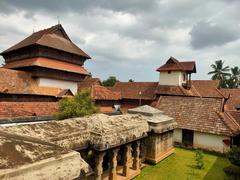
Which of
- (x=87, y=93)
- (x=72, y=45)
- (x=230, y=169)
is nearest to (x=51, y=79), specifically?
(x=72, y=45)

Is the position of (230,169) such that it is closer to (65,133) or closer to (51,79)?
(65,133)

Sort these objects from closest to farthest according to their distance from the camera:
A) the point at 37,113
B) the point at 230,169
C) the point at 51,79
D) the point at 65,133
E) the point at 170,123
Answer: the point at 65,133 < the point at 230,169 < the point at 170,123 < the point at 37,113 < the point at 51,79

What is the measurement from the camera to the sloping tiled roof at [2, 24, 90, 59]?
24158 millimetres

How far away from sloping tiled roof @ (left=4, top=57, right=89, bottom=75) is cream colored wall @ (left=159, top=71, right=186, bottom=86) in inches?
462

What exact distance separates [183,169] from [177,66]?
70.5 feet

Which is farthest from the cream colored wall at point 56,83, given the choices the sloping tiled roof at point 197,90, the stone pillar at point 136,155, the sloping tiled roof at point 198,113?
the stone pillar at point 136,155

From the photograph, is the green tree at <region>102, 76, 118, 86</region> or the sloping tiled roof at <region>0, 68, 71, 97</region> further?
the green tree at <region>102, 76, 118, 86</region>

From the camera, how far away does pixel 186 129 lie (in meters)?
18.0

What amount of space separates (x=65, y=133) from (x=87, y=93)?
9.48 meters

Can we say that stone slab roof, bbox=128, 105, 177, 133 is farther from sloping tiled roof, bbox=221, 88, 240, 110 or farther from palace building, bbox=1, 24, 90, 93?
sloping tiled roof, bbox=221, 88, 240, 110

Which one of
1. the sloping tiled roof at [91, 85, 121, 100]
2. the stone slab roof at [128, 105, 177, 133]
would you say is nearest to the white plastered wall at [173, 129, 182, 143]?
the stone slab roof at [128, 105, 177, 133]

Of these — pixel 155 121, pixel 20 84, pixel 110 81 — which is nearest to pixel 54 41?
pixel 20 84

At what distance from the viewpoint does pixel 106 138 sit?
26.9 feet

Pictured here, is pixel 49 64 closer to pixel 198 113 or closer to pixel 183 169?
pixel 198 113
